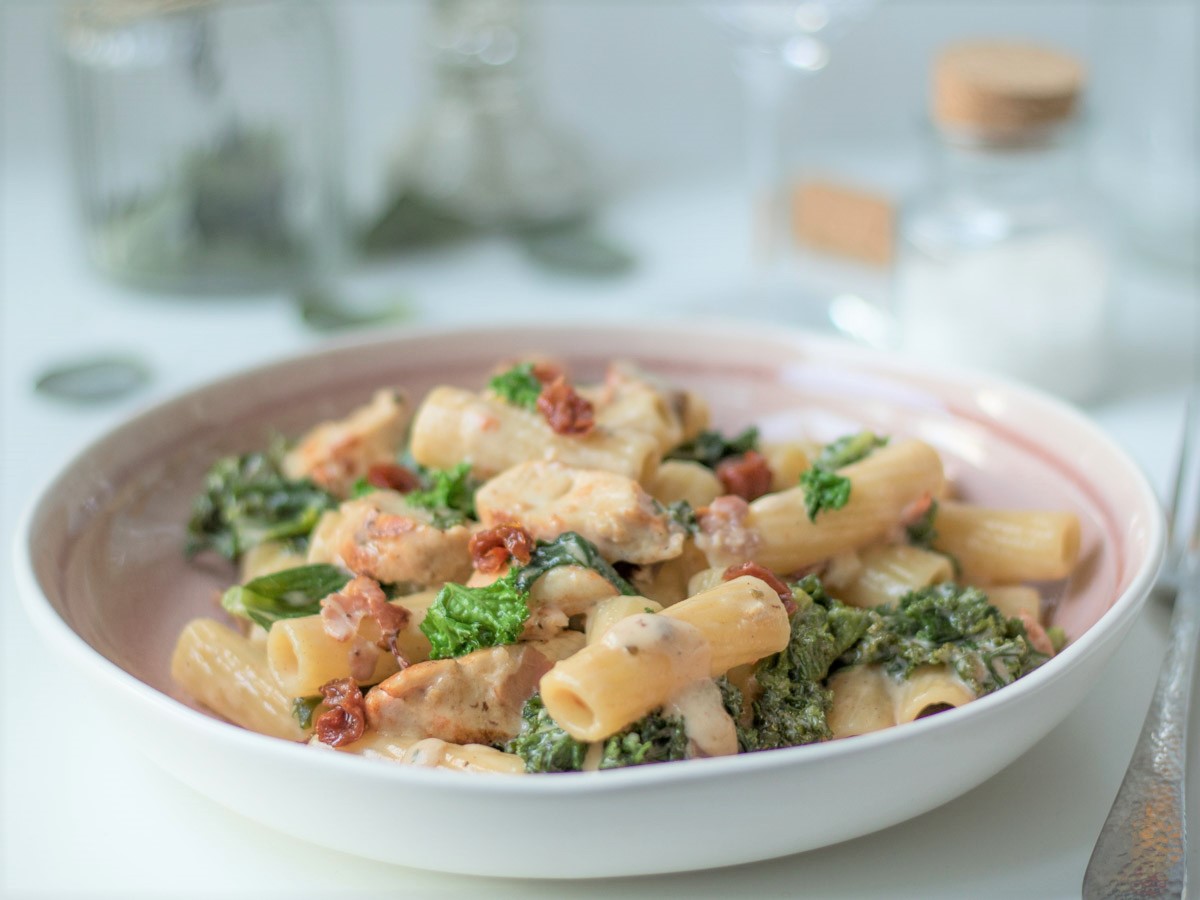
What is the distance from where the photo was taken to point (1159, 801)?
5.09ft

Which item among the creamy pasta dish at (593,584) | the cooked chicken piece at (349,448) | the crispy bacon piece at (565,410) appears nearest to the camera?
the creamy pasta dish at (593,584)

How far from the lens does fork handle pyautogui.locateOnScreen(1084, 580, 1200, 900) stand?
56.9 inches

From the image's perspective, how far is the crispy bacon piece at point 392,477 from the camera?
6.95 ft

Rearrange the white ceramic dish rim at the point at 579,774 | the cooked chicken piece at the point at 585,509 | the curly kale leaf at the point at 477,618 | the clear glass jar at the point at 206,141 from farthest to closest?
the clear glass jar at the point at 206,141 < the cooked chicken piece at the point at 585,509 < the curly kale leaf at the point at 477,618 < the white ceramic dish rim at the point at 579,774

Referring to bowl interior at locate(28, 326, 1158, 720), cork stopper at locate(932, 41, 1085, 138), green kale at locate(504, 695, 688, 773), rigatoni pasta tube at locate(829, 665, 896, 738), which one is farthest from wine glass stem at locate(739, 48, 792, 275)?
green kale at locate(504, 695, 688, 773)

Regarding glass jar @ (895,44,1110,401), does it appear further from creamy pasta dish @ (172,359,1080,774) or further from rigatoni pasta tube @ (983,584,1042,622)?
rigatoni pasta tube @ (983,584,1042,622)

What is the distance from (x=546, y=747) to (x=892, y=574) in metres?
0.64

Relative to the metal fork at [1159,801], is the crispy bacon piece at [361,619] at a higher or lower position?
higher

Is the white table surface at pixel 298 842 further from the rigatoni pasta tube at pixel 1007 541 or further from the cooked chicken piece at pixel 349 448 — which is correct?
the cooked chicken piece at pixel 349 448

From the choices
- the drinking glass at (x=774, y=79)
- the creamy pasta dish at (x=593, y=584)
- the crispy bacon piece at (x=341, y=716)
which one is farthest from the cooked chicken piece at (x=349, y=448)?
the drinking glass at (x=774, y=79)

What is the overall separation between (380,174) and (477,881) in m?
3.20

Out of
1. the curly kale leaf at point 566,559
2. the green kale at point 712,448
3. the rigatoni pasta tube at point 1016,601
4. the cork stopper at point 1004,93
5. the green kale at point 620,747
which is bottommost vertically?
the rigatoni pasta tube at point 1016,601

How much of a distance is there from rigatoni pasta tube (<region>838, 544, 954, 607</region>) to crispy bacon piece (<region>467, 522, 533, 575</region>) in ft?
1.57

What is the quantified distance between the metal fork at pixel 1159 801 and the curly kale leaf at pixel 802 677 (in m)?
0.33
